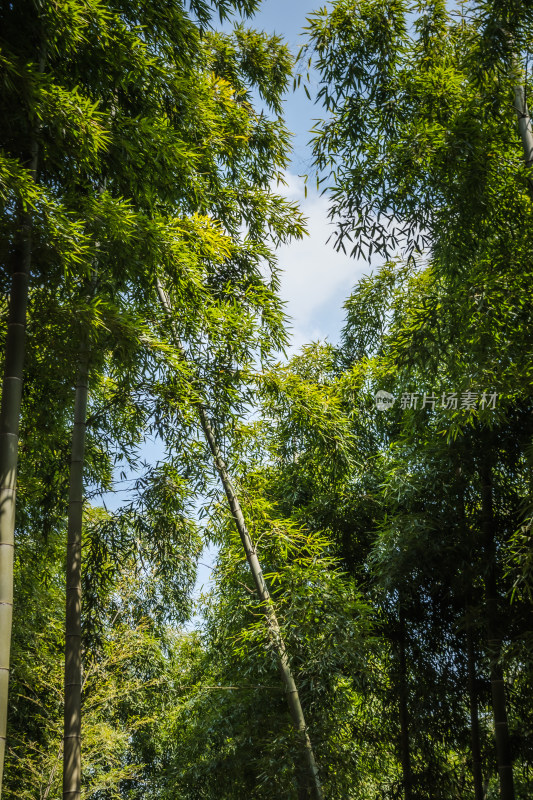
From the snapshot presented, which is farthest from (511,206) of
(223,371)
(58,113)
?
(58,113)

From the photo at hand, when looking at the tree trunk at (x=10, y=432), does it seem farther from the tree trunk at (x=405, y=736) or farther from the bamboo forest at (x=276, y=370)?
the tree trunk at (x=405, y=736)

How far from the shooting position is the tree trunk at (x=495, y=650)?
5.30 metres

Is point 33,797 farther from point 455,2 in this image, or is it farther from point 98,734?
point 455,2

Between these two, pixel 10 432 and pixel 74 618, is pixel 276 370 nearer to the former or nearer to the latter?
pixel 74 618

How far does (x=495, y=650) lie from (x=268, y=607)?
1.70 meters

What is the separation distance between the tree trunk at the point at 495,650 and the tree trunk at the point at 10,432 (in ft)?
11.1

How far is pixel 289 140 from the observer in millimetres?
5773

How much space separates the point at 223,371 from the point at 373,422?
8.76 ft

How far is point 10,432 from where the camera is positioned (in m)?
3.16

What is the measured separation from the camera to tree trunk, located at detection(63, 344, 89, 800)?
12.4ft

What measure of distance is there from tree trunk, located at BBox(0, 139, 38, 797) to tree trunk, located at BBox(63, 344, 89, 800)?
0.60m

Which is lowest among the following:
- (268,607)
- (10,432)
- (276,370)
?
(268,607)

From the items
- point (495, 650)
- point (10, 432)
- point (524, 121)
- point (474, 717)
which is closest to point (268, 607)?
point (495, 650)

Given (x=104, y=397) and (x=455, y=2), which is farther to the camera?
(x=104, y=397)
